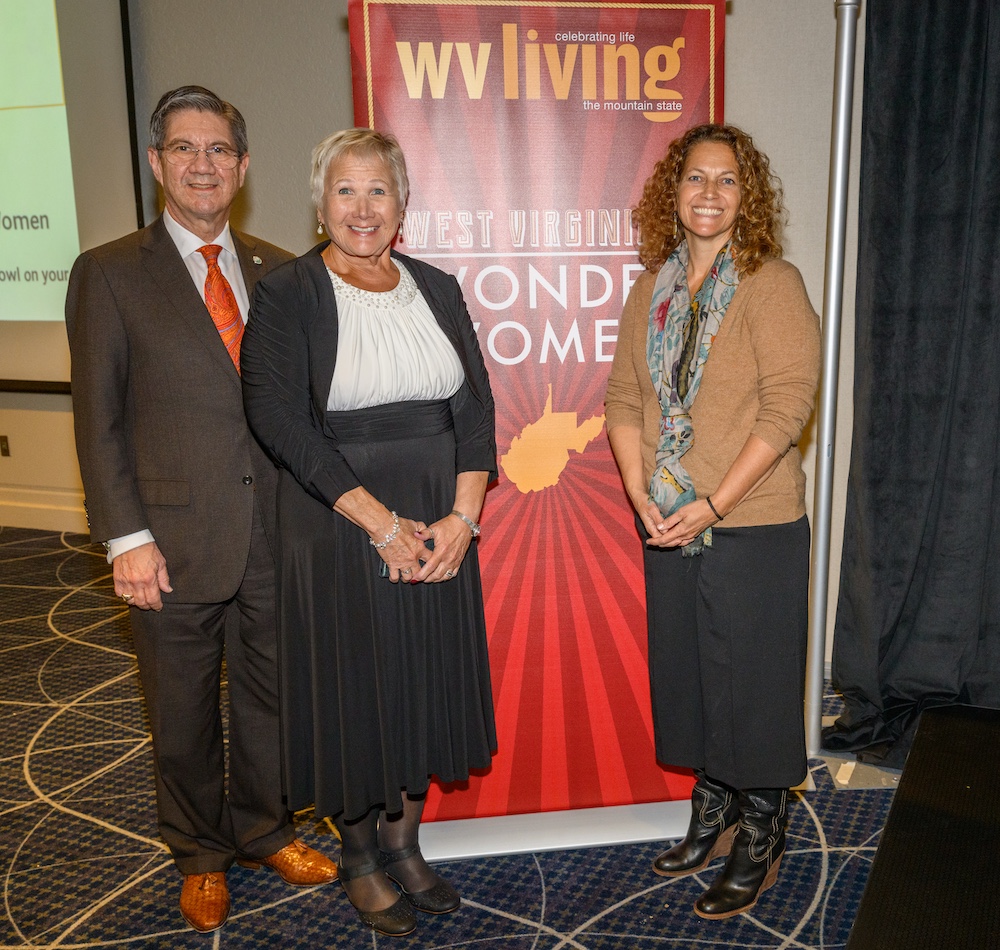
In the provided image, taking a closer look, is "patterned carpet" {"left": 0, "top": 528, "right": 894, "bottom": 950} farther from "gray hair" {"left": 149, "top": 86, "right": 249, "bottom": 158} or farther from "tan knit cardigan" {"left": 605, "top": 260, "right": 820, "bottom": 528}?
"gray hair" {"left": 149, "top": 86, "right": 249, "bottom": 158}

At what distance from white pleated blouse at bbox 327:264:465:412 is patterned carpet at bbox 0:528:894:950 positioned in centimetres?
121

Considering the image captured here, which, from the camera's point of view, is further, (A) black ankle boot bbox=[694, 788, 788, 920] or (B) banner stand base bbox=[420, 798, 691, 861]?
(B) banner stand base bbox=[420, 798, 691, 861]

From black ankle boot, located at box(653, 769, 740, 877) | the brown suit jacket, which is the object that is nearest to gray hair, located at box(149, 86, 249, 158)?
the brown suit jacket

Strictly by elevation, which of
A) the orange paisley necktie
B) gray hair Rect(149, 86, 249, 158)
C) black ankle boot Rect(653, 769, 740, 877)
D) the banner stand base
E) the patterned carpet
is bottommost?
the patterned carpet

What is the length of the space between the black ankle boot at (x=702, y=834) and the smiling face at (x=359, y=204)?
1516mm

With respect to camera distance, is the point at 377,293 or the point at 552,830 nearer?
the point at 377,293

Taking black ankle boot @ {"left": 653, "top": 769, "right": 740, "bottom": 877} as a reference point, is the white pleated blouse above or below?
above

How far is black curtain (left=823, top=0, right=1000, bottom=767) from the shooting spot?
2707mm

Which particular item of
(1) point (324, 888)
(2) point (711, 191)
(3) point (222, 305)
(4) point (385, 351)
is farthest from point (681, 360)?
(1) point (324, 888)

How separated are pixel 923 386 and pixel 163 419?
2149 mm

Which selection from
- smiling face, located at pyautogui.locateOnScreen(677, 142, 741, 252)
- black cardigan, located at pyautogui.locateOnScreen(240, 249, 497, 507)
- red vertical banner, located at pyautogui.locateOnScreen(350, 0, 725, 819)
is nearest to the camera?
black cardigan, located at pyautogui.locateOnScreen(240, 249, 497, 507)

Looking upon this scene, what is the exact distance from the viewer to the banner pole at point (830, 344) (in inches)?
103

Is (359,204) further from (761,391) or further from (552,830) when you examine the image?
(552,830)

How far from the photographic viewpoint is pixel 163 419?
2.03 m
